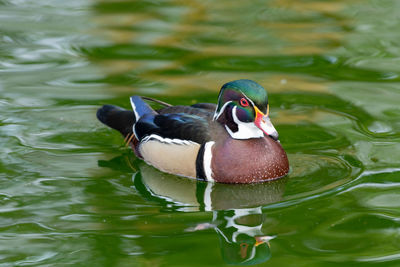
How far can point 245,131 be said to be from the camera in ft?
22.0

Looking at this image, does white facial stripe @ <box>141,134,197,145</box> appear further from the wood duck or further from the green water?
the green water

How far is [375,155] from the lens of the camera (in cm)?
714

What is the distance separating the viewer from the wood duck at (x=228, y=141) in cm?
652

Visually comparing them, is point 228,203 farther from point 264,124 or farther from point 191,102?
point 191,102

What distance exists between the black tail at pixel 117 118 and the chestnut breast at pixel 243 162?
3.92 ft

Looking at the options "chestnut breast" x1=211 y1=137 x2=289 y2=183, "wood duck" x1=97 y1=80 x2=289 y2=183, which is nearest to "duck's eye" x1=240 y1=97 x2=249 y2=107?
"wood duck" x1=97 y1=80 x2=289 y2=183

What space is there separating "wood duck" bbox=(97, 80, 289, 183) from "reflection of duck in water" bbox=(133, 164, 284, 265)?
0.11 metres

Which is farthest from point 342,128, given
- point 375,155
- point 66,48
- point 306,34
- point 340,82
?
point 66,48

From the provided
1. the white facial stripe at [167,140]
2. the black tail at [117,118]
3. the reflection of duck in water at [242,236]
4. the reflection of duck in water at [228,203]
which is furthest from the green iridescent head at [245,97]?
the black tail at [117,118]

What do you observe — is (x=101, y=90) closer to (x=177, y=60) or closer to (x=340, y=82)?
(x=177, y=60)

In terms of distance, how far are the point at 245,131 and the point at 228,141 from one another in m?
0.17

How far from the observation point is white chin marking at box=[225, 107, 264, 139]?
6.64 m

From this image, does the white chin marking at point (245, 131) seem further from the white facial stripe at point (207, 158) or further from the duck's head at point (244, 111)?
the white facial stripe at point (207, 158)

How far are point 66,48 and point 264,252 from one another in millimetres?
6083
